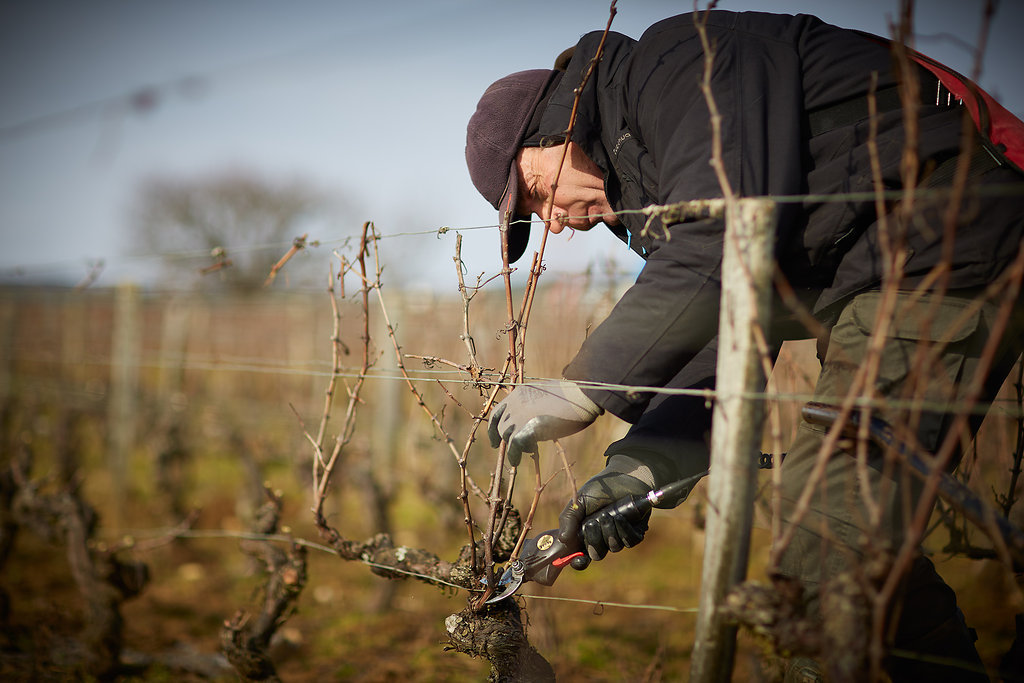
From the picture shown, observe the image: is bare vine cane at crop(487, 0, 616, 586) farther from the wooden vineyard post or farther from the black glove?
the wooden vineyard post

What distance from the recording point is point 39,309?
38.3 ft

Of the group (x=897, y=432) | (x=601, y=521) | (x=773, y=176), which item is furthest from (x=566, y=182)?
(x=897, y=432)

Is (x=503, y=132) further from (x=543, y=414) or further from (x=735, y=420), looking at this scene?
(x=735, y=420)

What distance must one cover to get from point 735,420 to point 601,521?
62 centimetres

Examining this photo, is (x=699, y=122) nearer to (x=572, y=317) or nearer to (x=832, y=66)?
(x=832, y=66)

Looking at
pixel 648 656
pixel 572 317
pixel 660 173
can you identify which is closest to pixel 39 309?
pixel 572 317

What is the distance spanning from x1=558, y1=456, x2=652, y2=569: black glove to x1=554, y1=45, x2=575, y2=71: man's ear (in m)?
1.26

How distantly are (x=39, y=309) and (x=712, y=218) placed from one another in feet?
43.7

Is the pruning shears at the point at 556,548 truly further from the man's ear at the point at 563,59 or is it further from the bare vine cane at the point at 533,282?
the man's ear at the point at 563,59

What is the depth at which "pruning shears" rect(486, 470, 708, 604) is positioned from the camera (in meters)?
1.81

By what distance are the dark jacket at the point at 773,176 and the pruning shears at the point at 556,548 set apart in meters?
0.29

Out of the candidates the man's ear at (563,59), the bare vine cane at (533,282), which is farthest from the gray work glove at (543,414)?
the man's ear at (563,59)

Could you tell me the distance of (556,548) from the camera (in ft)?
6.26

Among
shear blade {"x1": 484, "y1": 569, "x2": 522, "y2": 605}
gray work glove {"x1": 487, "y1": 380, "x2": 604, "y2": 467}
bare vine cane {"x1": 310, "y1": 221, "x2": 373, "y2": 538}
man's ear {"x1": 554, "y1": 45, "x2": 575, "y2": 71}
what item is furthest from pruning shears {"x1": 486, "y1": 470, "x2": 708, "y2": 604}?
man's ear {"x1": 554, "y1": 45, "x2": 575, "y2": 71}
